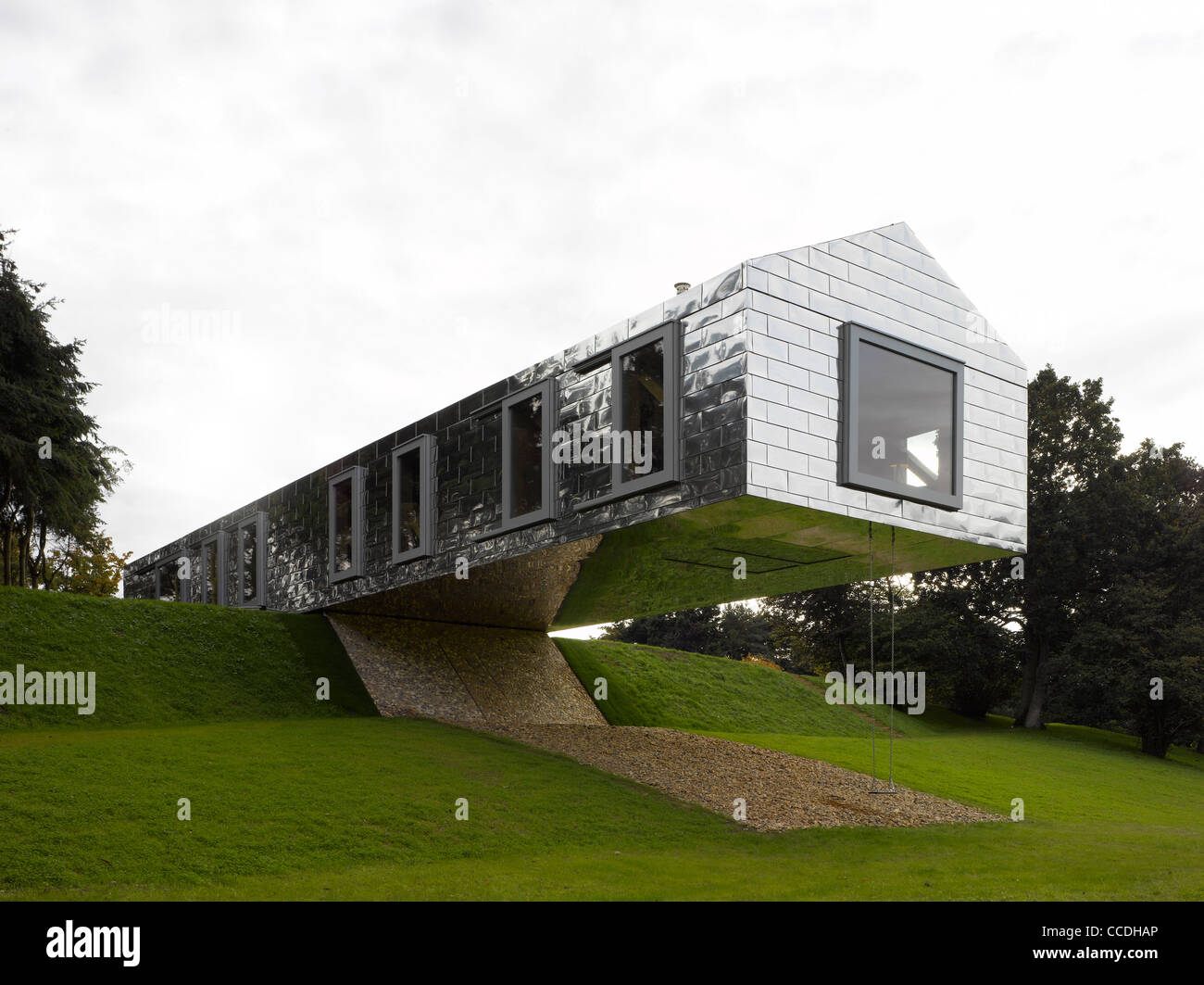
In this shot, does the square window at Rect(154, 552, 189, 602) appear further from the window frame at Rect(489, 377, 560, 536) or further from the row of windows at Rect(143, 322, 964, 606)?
the window frame at Rect(489, 377, 560, 536)

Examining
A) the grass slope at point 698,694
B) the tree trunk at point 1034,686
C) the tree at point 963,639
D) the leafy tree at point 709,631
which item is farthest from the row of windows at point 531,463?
the leafy tree at point 709,631

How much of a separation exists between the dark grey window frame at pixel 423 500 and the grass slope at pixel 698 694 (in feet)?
25.6

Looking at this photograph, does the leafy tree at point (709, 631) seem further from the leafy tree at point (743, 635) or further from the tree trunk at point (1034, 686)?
the tree trunk at point (1034, 686)

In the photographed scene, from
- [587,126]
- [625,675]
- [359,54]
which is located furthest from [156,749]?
[625,675]

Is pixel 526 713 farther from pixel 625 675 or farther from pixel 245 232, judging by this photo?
pixel 245 232

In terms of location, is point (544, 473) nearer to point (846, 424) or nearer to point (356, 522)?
point (846, 424)

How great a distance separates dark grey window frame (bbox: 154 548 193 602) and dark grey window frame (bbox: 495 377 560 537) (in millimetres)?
16204

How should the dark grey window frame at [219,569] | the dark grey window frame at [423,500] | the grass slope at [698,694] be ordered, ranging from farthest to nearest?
the dark grey window frame at [219,569] < the grass slope at [698,694] < the dark grey window frame at [423,500]

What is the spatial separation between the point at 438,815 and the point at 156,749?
15.2ft

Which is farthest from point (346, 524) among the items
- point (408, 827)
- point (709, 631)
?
point (709, 631)

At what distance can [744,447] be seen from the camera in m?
12.1

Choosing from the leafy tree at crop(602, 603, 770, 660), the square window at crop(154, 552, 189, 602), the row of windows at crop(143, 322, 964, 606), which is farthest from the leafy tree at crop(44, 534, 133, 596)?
the row of windows at crop(143, 322, 964, 606)

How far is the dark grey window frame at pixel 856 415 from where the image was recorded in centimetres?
1309

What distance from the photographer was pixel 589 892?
890cm
